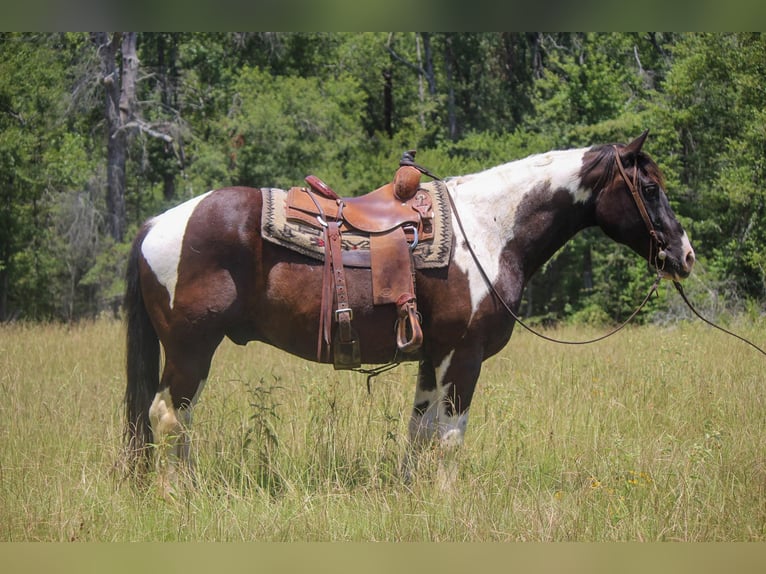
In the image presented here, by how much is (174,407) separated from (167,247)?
0.88m

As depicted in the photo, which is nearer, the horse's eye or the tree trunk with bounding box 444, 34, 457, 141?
the horse's eye

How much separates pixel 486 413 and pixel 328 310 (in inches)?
69.4

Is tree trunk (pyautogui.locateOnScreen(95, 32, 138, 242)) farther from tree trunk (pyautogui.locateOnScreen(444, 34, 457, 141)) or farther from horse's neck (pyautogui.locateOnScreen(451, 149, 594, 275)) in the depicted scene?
horse's neck (pyautogui.locateOnScreen(451, 149, 594, 275))

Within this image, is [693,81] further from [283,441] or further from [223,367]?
[283,441]

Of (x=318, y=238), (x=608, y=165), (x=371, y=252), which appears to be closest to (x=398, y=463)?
(x=371, y=252)

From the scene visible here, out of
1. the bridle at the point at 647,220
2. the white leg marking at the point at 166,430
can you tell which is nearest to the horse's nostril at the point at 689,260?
the bridle at the point at 647,220

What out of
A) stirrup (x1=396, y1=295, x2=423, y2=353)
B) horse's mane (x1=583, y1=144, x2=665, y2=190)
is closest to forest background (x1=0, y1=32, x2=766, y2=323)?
horse's mane (x1=583, y1=144, x2=665, y2=190)

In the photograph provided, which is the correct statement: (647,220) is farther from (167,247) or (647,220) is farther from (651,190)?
(167,247)

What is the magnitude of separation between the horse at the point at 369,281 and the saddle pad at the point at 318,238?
51 mm

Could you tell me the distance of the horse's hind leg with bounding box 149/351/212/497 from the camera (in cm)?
421

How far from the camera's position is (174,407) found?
4.24 metres

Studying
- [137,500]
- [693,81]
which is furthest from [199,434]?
[693,81]

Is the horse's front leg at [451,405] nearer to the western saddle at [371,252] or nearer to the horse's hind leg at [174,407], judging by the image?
the western saddle at [371,252]

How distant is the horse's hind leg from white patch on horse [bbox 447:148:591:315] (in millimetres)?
1595
